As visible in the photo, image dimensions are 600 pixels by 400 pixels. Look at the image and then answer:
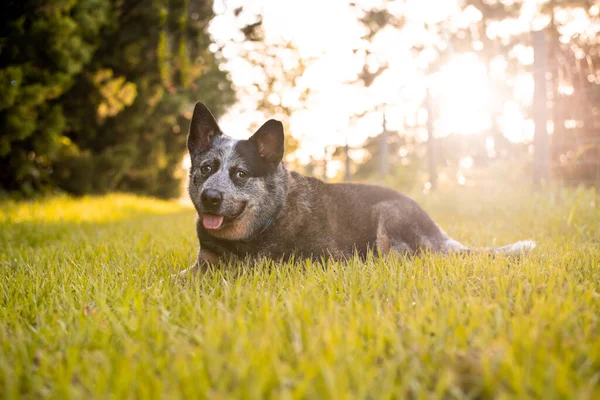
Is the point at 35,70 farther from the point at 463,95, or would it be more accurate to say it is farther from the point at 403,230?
the point at 463,95

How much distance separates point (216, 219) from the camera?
3605 mm

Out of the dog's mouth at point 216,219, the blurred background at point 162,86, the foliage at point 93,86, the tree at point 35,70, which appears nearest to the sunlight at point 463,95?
the blurred background at point 162,86

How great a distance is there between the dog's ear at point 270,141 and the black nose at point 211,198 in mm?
645

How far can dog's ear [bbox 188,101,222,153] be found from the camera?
400cm

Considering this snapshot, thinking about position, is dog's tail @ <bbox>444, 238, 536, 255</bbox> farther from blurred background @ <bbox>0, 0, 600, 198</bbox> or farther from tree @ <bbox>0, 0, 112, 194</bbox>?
tree @ <bbox>0, 0, 112, 194</bbox>

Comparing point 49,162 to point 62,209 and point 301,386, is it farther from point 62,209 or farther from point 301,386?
point 301,386

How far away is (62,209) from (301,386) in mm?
8621

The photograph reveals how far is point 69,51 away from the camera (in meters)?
8.78

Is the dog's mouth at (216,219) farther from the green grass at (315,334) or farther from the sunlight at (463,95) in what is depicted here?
the sunlight at (463,95)

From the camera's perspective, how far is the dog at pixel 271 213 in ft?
12.1

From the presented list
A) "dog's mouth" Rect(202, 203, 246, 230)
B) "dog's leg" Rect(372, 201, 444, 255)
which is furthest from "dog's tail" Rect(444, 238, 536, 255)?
"dog's mouth" Rect(202, 203, 246, 230)

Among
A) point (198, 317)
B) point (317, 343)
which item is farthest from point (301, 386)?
point (198, 317)

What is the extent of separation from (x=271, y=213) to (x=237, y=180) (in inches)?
17.0

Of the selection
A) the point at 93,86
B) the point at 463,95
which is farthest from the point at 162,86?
the point at 463,95
